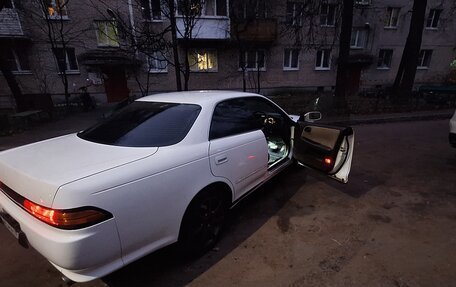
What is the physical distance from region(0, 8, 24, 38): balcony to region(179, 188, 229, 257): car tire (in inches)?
701

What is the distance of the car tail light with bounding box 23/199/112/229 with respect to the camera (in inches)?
61.6

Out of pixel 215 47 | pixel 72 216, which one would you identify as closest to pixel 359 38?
pixel 215 47

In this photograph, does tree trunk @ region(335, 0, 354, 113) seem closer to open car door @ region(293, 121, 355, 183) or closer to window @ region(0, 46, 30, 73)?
open car door @ region(293, 121, 355, 183)

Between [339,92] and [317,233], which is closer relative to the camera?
[317,233]

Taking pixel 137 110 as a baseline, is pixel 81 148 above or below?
below

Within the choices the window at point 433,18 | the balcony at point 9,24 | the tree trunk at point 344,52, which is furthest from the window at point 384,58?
the balcony at point 9,24

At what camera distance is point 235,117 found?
2961 millimetres

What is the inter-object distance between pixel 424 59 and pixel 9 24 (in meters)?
30.1

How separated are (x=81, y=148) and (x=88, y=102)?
42.9 ft

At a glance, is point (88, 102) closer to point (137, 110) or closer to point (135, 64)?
point (135, 64)

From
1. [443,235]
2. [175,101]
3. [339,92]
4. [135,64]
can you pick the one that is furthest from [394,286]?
[135,64]

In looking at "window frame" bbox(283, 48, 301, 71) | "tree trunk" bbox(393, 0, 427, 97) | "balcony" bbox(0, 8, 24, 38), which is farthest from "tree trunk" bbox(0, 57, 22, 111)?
"tree trunk" bbox(393, 0, 427, 97)

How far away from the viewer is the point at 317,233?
2.83 m

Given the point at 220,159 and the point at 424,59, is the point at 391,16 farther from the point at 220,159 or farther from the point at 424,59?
the point at 220,159
